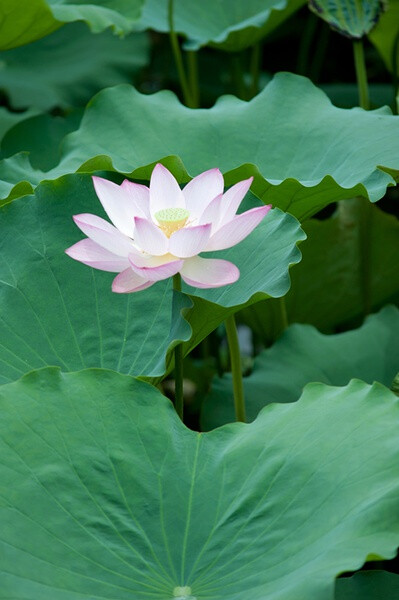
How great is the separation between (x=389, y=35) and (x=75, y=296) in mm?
1102

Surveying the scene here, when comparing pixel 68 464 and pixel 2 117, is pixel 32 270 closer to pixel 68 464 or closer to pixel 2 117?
pixel 68 464

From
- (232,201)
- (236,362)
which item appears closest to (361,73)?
(236,362)

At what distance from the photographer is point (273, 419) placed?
0.88m

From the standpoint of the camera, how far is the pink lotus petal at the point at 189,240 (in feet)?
2.67

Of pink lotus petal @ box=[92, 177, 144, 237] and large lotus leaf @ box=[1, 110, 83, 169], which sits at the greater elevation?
pink lotus petal @ box=[92, 177, 144, 237]

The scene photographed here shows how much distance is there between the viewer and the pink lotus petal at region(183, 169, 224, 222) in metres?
0.93

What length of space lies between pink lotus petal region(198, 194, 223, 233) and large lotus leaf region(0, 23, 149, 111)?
1298 mm

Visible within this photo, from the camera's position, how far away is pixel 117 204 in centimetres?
92

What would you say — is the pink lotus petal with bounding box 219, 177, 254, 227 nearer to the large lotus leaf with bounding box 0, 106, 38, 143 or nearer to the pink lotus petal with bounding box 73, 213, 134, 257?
the pink lotus petal with bounding box 73, 213, 134, 257

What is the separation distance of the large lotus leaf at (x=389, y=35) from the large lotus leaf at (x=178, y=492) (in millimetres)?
1120

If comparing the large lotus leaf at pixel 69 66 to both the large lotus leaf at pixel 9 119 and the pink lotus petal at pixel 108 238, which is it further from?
the pink lotus petal at pixel 108 238

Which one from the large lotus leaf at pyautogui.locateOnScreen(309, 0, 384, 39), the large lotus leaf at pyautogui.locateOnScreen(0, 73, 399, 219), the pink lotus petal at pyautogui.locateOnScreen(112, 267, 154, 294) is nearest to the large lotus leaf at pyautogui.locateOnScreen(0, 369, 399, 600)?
the pink lotus petal at pyautogui.locateOnScreen(112, 267, 154, 294)

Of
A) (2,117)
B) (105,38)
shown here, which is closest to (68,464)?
(2,117)

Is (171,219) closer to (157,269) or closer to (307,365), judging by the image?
(157,269)
